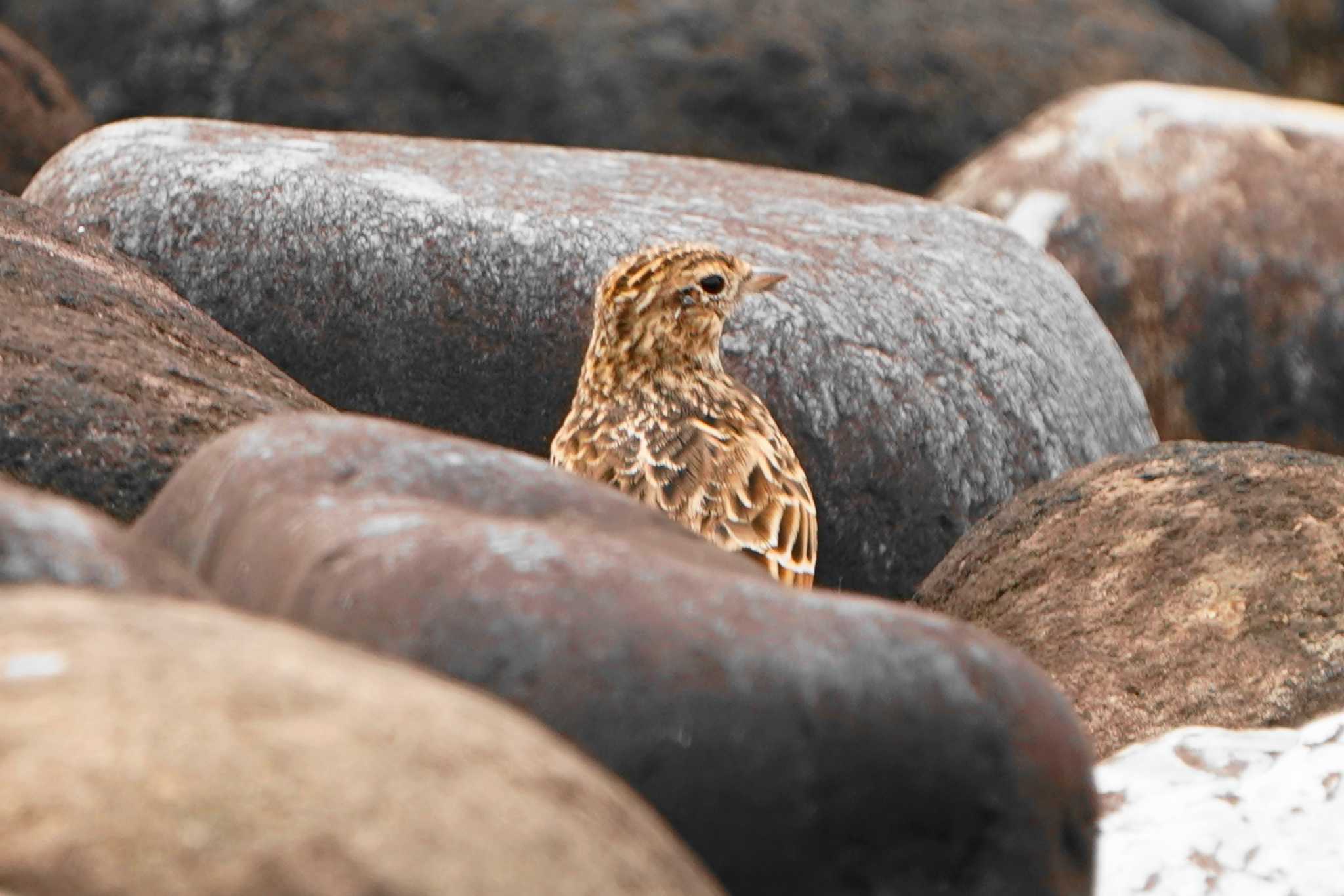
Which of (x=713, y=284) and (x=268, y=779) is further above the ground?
(x=268, y=779)

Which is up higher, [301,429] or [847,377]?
[301,429]

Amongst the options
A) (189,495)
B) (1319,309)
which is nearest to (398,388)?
(189,495)

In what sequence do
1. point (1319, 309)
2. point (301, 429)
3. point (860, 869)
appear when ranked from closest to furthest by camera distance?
point (860, 869) → point (301, 429) → point (1319, 309)

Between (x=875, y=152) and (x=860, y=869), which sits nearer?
(x=860, y=869)

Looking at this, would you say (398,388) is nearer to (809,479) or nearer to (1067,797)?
(809,479)

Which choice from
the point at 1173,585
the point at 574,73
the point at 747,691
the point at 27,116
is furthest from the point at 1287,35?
the point at 747,691

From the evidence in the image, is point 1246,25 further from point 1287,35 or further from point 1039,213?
point 1039,213
